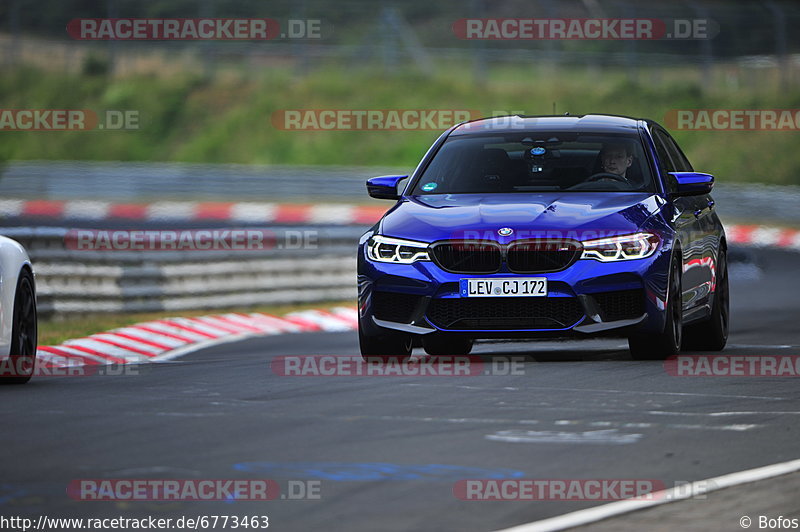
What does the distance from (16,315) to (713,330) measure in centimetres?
507

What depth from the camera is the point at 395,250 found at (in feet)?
36.2

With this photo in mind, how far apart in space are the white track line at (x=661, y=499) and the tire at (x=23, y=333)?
5.08 m

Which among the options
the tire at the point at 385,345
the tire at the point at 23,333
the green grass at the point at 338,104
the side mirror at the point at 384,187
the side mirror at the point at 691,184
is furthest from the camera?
the green grass at the point at 338,104

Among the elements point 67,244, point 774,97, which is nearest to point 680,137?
point 774,97

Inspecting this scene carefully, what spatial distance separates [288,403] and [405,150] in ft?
131

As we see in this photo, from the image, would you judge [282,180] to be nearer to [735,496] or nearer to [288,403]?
[288,403]

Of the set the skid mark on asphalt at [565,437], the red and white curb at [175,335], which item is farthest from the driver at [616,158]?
the skid mark on asphalt at [565,437]

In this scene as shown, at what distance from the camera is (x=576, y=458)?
23.9ft

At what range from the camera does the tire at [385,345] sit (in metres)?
11.2

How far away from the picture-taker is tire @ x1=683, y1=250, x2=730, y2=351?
41.4ft

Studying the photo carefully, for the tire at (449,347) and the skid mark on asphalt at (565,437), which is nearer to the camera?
the skid mark on asphalt at (565,437)

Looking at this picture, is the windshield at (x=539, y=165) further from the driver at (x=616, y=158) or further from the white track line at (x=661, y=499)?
the white track line at (x=661, y=499)

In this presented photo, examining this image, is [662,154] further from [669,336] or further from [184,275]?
[184,275]

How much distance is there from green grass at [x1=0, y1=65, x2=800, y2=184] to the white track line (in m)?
37.8
